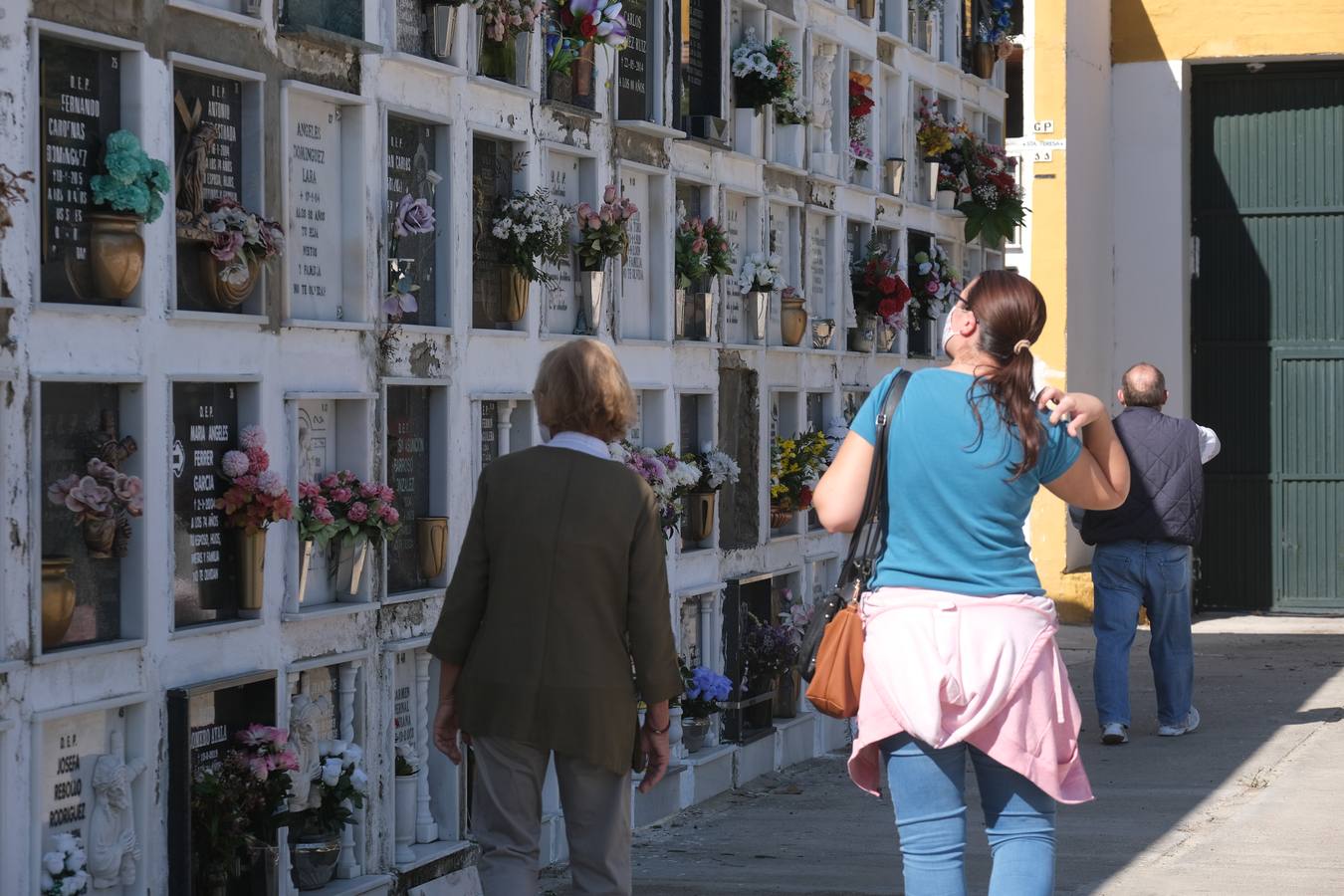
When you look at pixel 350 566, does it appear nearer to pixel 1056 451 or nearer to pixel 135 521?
pixel 135 521

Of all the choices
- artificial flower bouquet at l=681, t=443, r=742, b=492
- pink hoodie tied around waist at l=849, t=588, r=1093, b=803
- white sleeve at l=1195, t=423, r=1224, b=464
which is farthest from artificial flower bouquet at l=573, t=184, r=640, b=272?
white sleeve at l=1195, t=423, r=1224, b=464

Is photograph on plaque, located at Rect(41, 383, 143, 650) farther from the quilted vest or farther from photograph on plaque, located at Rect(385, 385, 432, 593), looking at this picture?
the quilted vest

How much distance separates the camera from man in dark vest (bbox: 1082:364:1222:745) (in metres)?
7.97

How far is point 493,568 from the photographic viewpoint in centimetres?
393

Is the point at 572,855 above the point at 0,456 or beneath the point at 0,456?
beneath

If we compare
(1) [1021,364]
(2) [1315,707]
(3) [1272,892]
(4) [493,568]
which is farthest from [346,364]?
(2) [1315,707]

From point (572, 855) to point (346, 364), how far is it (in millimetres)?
1586

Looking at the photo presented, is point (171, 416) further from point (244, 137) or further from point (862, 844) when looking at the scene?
point (862, 844)

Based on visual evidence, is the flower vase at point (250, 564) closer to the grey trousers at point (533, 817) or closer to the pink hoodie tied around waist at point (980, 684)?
the grey trousers at point (533, 817)

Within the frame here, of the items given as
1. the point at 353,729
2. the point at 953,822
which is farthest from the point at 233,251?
the point at 953,822

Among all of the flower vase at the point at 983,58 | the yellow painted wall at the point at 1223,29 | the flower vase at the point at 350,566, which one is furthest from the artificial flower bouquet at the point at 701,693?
the yellow painted wall at the point at 1223,29

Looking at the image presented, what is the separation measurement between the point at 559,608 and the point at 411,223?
1714 mm

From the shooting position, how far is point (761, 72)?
753cm

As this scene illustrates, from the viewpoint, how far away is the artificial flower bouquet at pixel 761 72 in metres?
7.54
